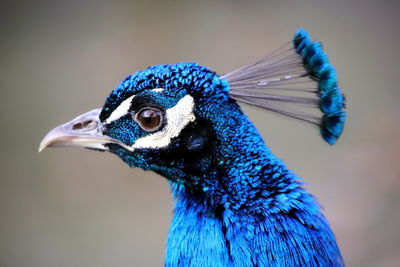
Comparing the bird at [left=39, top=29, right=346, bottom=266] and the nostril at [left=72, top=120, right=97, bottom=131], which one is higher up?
the nostril at [left=72, top=120, right=97, bottom=131]

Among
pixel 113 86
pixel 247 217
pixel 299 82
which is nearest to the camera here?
pixel 247 217

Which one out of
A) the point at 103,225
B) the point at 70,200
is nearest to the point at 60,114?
the point at 70,200

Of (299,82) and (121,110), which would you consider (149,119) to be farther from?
(299,82)

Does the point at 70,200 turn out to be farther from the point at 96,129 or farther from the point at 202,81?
the point at 202,81

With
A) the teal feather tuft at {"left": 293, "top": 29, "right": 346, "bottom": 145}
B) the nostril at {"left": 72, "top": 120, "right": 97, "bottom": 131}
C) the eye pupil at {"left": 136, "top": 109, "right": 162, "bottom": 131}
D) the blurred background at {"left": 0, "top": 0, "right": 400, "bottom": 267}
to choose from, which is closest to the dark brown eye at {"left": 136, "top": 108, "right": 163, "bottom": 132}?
the eye pupil at {"left": 136, "top": 109, "right": 162, "bottom": 131}

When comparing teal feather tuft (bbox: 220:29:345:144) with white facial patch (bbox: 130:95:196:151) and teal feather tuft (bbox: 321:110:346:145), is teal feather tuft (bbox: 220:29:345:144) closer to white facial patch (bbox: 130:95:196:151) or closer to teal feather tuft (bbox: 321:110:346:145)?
teal feather tuft (bbox: 321:110:346:145)

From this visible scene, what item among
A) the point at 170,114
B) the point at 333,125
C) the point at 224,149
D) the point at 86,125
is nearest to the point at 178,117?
the point at 170,114
